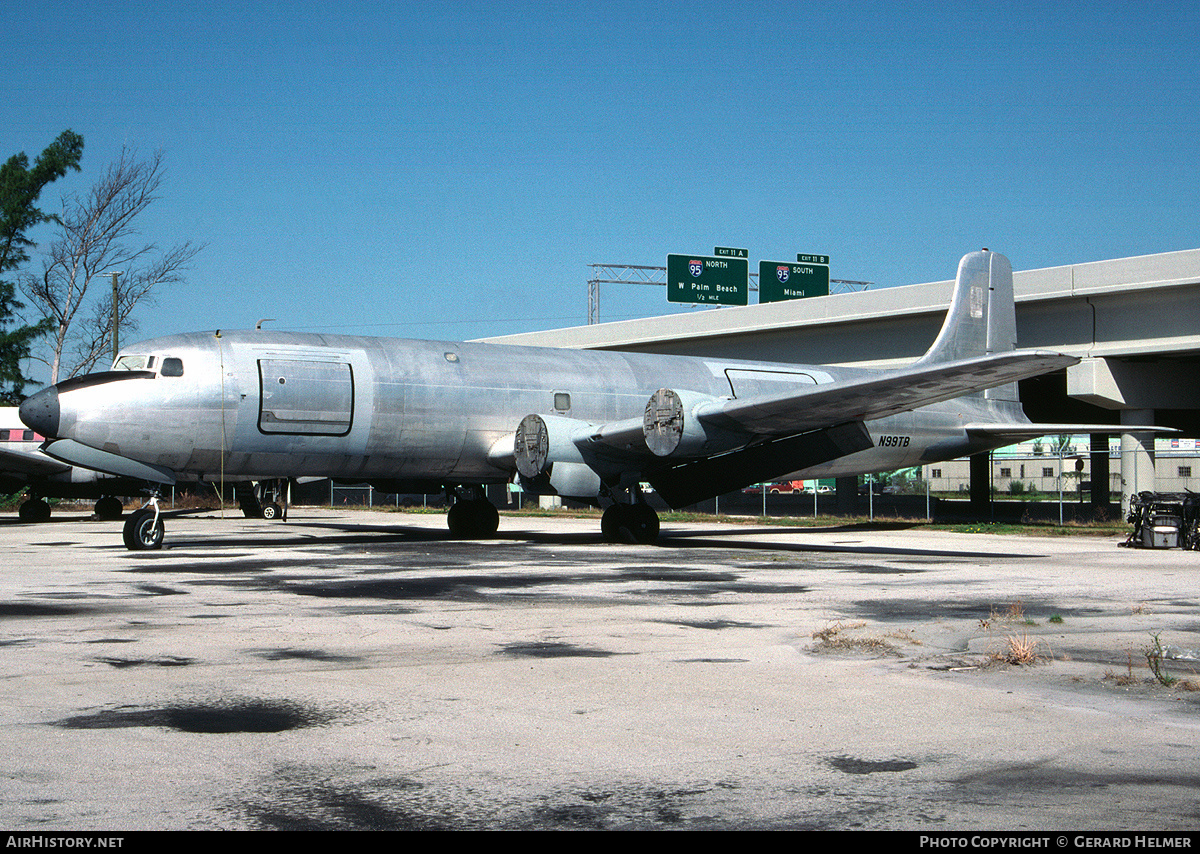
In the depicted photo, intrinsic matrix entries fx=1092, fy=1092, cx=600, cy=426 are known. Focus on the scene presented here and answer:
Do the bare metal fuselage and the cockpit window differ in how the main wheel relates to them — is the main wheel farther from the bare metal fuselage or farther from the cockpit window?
the cockpit window

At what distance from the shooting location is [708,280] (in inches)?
1788

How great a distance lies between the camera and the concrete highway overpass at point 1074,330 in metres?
30.0

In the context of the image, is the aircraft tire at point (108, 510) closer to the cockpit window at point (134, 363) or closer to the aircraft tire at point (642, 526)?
the cockpit window at point (134, 363)

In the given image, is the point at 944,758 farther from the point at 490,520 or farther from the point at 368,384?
the point at 490,520

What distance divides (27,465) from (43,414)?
56.6 feet

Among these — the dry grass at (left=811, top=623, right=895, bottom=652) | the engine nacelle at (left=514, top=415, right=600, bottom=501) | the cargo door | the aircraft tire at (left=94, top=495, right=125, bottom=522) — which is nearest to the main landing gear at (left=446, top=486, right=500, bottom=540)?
the engine nacelle at (left=514, top=415, right=600, bottom=501)

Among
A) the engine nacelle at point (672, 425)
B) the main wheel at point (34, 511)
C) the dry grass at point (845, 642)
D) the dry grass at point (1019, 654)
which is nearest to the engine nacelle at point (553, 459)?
the engine nacelle at point (672, 425)

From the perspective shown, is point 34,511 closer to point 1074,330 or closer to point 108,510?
point 108,510

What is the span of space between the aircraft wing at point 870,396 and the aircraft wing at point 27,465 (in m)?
22.7

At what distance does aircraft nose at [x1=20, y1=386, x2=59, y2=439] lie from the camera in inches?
699

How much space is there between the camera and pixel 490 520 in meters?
24.3

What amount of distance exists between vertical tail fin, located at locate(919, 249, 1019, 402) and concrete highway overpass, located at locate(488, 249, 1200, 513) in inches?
154

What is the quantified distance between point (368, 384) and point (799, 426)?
8253mm
